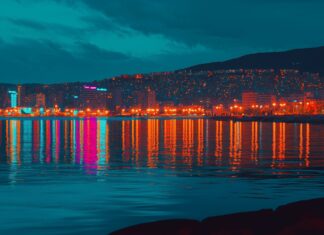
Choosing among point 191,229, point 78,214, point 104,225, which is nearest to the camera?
point 191,229

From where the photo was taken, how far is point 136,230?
7.23m

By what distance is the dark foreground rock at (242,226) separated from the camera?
23.2 feet

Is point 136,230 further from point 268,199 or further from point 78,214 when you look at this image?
point 268,199

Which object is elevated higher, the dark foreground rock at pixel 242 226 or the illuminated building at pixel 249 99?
the illuminated building at pixel 249 99

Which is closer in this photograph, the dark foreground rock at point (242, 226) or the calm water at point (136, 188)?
the dark foreground rock at point (242, 226)

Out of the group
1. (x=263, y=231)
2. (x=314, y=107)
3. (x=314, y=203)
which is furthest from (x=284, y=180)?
(x=314, y=107)

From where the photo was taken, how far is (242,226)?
7.25 metres

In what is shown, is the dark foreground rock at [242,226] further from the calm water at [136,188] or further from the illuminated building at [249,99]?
the illuminated building at [249,99]

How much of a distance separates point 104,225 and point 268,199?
13.0 ft

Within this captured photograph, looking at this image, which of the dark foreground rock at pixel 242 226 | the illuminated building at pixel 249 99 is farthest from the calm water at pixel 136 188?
the illuminated building at pixel 249 99

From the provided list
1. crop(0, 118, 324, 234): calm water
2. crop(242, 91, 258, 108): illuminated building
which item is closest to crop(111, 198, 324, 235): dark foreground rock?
crop(0, 118, 324, 234): calm water

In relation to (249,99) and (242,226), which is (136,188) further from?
(249,99)

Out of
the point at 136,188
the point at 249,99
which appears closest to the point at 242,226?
the point at 136,188

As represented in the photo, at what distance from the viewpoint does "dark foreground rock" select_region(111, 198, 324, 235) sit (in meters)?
7.08
